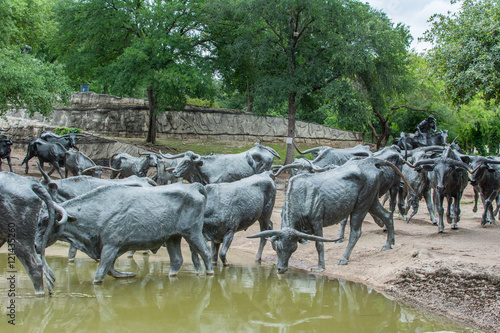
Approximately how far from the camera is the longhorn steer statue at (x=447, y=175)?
1174 cm

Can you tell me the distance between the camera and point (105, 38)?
28.9 metres

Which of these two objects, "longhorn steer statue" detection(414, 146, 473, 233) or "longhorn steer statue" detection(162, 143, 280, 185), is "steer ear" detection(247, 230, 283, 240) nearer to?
"longhorn steer statue" detection(162, 143, 280, 185)

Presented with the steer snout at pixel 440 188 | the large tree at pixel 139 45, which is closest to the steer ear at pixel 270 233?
the steer snout at pixel 440 188

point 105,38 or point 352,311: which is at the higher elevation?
point 105,38

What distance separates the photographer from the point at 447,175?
38.7 ft

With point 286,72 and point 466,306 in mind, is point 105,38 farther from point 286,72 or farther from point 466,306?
point 466,306

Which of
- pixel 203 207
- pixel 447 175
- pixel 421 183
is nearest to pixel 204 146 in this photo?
pixel 421 183

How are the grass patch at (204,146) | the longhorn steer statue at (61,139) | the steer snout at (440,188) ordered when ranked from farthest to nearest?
the grass patch at (204,146) → the longhorn steer statue at (61,139) → the steer snout at (440,188)

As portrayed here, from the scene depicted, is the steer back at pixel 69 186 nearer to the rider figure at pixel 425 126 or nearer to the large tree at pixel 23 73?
the large tree at pixel 23 73

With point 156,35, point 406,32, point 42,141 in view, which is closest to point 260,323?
point 42,141

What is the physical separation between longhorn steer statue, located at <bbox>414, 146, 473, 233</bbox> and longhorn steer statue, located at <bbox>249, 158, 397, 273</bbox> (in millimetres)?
2842

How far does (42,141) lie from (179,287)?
14.0 meters

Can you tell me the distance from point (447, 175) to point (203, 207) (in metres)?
6.61

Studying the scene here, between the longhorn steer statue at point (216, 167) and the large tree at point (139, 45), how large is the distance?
13229 mm
